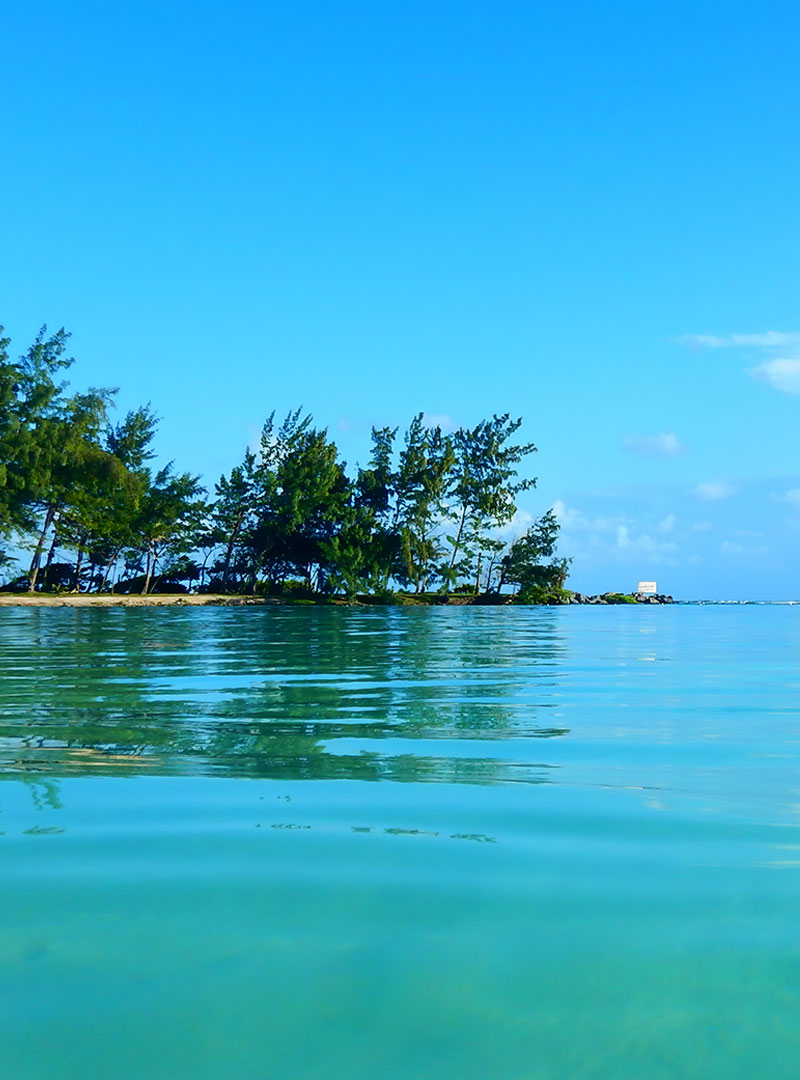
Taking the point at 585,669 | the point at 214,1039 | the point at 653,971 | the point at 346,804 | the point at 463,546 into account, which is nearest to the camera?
the point at 214,1039

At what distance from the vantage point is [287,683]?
691 cm

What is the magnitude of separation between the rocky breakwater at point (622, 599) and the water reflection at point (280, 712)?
114 feet

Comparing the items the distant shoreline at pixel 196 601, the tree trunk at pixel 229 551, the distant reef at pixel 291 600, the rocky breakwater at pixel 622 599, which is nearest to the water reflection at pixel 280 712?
the distant shoreline at pixel 196 601

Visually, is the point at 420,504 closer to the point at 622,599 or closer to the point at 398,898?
the point at 622,599

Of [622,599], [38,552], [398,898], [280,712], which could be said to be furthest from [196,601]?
[398,898]

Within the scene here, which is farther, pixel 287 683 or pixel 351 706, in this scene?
pixel 287 683

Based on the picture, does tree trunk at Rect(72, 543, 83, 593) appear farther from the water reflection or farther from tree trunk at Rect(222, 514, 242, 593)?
the water reflection

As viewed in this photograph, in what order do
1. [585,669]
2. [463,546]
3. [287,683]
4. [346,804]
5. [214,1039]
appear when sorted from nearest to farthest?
1. [214,1039]
2. [346,804]
3. [287,683]
4. [585,669]
5. [463,546]

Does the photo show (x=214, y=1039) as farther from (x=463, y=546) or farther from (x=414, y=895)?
(x=463, y=546)

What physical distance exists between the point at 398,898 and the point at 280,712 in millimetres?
3265

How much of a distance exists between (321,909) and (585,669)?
675cm

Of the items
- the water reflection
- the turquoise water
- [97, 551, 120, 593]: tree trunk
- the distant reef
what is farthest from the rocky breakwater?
the turquoise water

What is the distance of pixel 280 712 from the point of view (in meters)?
5.16

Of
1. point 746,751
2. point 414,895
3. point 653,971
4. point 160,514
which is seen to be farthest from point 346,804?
point 160,514
